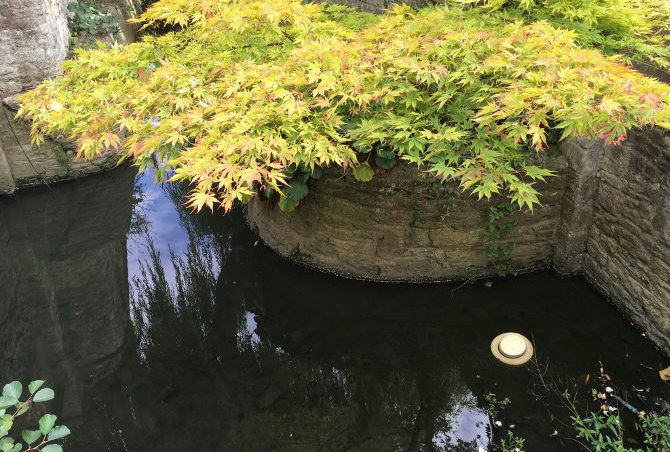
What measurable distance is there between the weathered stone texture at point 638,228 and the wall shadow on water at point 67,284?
467 centimetres

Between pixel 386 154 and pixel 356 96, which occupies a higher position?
pixel 356 96

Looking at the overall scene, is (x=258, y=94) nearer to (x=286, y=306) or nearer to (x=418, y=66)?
(x=418, y=66)

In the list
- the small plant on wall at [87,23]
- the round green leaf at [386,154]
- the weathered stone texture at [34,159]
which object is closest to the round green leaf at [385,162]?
the round green leaf at [386,154]

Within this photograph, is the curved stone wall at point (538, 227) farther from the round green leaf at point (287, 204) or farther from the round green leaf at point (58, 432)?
the round green leaf at point (58, 432)

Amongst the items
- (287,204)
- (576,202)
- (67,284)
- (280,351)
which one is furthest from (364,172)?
(67,284)

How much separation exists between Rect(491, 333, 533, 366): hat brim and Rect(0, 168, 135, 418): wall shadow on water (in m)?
3.43

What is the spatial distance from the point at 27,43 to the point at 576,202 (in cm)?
733

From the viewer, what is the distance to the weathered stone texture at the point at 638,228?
3594 millimetres

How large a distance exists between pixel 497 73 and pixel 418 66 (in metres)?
0.50

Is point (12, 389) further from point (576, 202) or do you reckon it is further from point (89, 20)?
point (89, 20)

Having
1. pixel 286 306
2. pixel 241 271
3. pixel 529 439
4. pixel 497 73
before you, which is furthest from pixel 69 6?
pixel 529 439

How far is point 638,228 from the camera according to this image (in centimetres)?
386

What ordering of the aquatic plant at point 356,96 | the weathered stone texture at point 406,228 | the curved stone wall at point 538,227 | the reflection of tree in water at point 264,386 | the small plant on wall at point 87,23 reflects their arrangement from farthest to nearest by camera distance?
→ the small plant on wall at point 87,23
the weathered stone texture at point 406,228
the curved stone wall at point 538,227
the reflection of tree in water at point 264,386
the aquatic plant at point 356,96

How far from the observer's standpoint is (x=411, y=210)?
443cm
